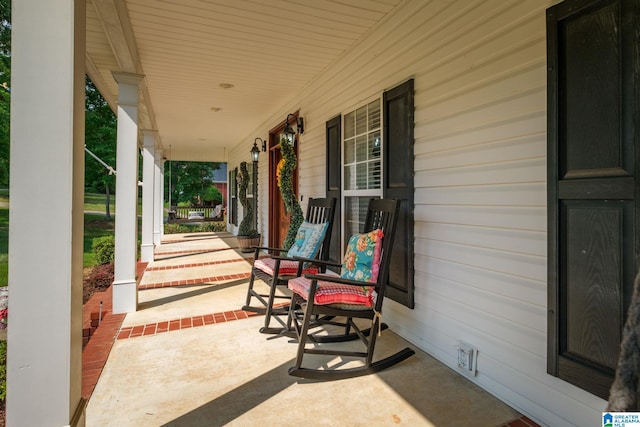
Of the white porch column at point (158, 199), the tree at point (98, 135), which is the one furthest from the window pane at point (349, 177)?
the tree at point (98, 135)

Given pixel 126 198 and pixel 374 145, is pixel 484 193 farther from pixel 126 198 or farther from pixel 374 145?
pixel 126 198

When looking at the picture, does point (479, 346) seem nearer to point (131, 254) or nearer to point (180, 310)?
point (180, 310)

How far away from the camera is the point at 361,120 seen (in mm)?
3703

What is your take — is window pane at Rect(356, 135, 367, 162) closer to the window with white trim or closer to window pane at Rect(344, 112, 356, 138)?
the window with white trim

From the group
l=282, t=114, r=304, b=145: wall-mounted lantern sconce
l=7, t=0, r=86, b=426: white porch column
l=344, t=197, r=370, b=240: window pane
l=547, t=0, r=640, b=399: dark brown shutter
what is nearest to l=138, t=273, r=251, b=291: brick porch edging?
l=344, t=197, r=370, b=240: window pane

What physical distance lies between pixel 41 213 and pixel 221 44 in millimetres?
2886

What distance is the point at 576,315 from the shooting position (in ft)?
5.36

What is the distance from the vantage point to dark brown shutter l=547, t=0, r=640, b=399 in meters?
1.46

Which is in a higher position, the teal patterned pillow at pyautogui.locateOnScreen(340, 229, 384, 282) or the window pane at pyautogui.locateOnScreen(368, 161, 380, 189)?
the window pane at pyautogui.locateOnScreen(368, 161, 380, 189)

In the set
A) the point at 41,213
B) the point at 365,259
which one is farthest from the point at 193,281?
the point at 41,213

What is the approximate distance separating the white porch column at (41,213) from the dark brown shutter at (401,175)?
219 cm

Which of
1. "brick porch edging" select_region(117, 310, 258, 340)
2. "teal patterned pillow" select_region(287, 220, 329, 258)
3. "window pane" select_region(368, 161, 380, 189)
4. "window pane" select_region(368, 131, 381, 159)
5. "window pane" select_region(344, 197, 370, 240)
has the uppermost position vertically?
"window pane" select_region(368, 131, 381, 159)

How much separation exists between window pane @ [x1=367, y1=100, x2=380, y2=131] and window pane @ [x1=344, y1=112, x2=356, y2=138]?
35 cm

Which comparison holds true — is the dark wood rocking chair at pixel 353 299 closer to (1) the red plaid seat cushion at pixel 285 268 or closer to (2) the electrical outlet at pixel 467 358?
(2) the electrical outlet at pixel 467 358
